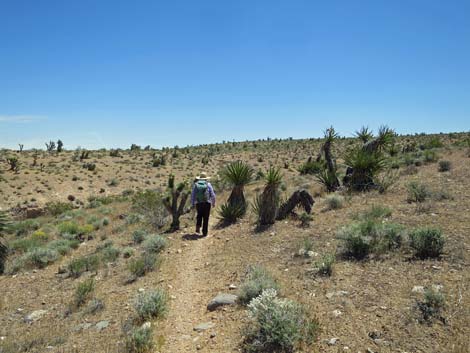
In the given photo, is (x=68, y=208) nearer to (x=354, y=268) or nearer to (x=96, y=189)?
(x=96, y=189)

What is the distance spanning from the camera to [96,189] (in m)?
32.7

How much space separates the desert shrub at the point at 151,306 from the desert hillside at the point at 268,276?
0.07 ft

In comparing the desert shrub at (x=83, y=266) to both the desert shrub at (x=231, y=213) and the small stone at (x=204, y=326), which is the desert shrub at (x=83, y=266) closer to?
the desert shrub at (x=231, y=213)

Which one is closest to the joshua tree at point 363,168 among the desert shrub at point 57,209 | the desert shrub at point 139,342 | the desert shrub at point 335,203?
the desert shrub at point 335,203

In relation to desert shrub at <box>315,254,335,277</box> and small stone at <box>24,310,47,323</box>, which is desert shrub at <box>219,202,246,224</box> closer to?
desert shrub at <box>315,254,335,277</box>

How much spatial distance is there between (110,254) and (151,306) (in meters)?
5.02

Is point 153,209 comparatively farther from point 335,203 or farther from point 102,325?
point 102,325

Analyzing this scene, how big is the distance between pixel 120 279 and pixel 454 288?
23.9 feet

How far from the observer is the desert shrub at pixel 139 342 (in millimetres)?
5332

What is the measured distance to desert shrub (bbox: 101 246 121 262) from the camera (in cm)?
1072

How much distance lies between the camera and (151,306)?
643 centimetres

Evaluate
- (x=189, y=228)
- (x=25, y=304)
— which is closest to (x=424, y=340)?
(x=25, y=304)

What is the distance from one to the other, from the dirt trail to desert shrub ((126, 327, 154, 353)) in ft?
0.81

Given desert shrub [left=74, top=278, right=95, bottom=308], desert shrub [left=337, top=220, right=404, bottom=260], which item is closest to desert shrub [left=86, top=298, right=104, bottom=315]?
desert shrub [left=74, top=278, right=95, bottom=308]
